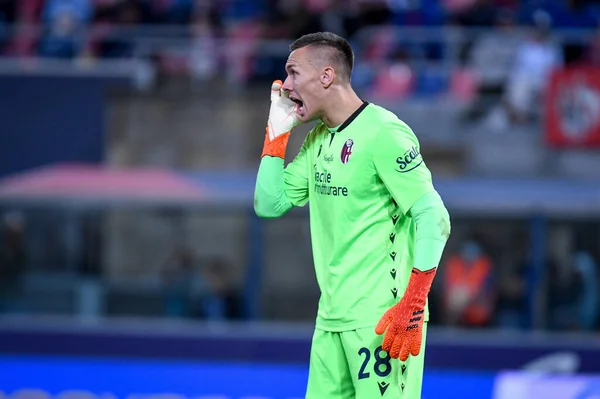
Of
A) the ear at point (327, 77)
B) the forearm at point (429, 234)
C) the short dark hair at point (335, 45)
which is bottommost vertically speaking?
the forearm at point (429, 234)

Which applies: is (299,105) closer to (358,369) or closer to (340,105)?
(340,105)

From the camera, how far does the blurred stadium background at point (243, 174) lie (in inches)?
418

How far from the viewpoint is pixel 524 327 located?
10711 mm

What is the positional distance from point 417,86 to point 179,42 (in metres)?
3.21

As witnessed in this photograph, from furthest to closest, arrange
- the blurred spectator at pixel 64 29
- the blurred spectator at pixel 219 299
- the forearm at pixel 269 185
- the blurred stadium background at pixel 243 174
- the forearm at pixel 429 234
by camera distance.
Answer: the blurred spectator at pixel 64 29 → the blurred spectator at pixel 219 299 → the blurred stadium background at pixel 243 174 → the forearm at pixel 269 185 → the forearm at pixel 429 234

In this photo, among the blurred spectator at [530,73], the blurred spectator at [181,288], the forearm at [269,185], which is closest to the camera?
the forearm at [269,185]

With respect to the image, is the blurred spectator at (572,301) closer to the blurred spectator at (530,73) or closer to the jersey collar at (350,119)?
the blurred spectator at (530,73)

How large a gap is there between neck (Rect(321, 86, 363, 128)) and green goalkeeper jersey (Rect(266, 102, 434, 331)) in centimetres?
3

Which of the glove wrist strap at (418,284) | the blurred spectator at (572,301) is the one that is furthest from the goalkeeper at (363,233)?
the blurred spectator at (572,301)

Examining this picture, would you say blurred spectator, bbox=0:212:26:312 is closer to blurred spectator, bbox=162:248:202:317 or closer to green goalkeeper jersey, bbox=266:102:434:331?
blurred spectator, bbox=162:248:202:317

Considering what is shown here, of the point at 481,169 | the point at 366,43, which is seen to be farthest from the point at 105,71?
the point at 481,169

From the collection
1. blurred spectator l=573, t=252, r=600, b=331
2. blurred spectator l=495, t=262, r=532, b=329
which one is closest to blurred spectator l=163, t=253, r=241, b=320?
blurred spectator l=495, t=262, r=532, b=329

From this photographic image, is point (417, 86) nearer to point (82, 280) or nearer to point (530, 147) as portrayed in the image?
point (530, 147)

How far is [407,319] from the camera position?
12.5 feet
